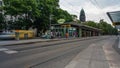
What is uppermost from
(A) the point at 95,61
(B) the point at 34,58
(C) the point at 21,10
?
(C) the point at 21,10

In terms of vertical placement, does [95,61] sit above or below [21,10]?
below

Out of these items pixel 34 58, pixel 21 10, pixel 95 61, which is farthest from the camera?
pixel 21 10

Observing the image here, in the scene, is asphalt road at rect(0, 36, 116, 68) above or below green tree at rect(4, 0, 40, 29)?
below

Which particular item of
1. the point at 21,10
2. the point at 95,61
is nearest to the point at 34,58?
the point at 95,61

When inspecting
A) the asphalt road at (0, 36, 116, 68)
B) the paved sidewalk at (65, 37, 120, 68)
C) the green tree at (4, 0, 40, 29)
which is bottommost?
the paved sidewalk at (65, 37, 120, 68)

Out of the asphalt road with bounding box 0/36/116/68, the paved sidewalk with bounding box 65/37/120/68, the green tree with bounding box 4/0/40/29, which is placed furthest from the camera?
the green tree with bounding box 4/0/40/29

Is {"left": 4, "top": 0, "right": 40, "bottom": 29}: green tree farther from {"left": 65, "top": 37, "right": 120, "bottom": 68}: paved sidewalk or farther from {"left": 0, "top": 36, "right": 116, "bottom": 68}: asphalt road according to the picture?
{"left": 65, "top": 37, "right": 120, "bottom": 68}: paved sidewalk

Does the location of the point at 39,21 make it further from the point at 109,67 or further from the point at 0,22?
the point at 109,67

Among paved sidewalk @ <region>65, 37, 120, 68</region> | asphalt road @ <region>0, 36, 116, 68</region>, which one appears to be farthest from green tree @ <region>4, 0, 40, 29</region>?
paved sidewalk @ <region>65, 37, 120, 68</region>

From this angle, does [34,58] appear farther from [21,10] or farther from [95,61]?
[21,10]

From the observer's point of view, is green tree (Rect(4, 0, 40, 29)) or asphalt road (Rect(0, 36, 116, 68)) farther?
green tree (Rect(4, 0, 40, 29))

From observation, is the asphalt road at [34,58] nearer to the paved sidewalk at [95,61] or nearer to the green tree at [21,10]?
the paved sidewalk at [95,61]

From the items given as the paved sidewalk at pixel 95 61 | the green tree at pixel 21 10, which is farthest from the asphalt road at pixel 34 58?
the green tree at pixel 21 10

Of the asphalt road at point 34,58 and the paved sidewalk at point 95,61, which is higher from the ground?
the asphalt road at point 34,58
